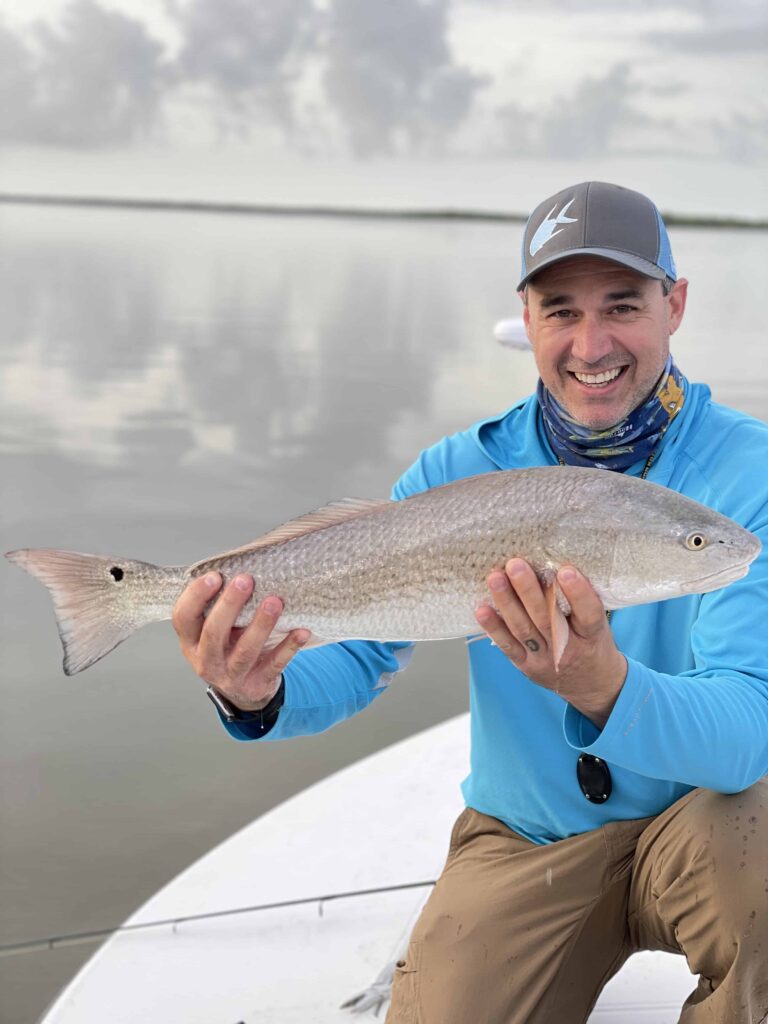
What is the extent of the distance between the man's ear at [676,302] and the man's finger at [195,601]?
1399 millimetres

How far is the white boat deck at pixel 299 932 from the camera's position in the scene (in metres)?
3.26

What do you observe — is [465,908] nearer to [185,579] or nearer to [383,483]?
[185,579]

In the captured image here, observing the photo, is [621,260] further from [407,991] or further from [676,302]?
[407,991]

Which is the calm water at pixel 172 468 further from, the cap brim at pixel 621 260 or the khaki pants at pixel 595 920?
the cap brim at pixel 621 260

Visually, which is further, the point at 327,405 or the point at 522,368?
the point at 522,368

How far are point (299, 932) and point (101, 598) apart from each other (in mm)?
1652

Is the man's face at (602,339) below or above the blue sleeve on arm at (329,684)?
above

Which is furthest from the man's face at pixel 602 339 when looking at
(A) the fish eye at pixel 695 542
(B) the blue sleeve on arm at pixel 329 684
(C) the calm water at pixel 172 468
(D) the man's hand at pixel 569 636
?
(C) the calm water at pixel 172 468

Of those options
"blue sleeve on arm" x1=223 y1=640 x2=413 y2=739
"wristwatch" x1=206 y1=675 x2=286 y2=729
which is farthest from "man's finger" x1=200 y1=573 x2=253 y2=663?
"blue sleeve on arm" x1=223 y1=640 x2=413 y2=739

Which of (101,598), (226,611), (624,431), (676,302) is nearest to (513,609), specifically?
(226,611)

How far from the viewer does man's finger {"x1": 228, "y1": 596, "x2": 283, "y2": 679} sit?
2.47 meters

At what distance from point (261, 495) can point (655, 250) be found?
9.92 m

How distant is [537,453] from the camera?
309 centimetres

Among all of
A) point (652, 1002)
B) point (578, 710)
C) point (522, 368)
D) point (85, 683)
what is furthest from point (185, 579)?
point (522, 368)
